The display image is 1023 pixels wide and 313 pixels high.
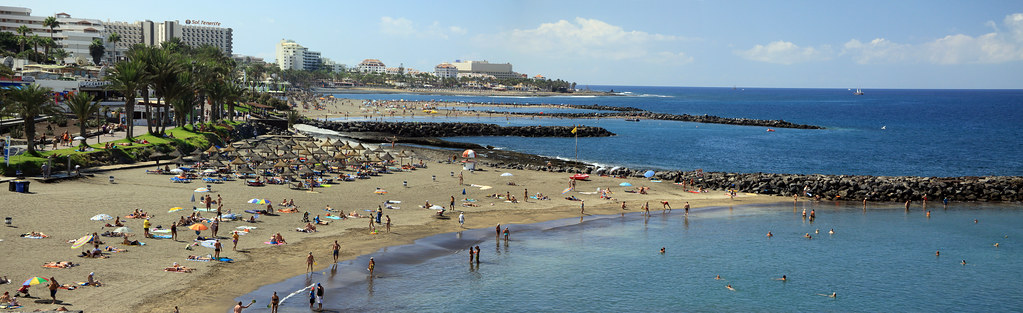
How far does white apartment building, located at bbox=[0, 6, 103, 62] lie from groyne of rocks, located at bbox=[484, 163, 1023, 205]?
136 metres

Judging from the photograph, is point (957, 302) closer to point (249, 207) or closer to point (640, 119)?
point (249, 207)

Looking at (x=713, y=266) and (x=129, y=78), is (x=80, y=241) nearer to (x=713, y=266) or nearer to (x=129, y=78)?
(x=713, y=266)

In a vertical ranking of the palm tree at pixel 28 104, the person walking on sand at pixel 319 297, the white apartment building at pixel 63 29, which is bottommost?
the person walking on sand at pixel 319 297

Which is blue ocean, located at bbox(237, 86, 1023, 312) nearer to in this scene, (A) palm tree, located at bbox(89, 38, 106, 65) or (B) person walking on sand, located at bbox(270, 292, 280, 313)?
(B) person walking on sand, located at bbox(270, 292, 280, 313)

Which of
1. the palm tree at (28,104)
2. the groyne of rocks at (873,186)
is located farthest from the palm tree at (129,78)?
the groyne of rocks at (873,186)

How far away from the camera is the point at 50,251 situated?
2972 cm

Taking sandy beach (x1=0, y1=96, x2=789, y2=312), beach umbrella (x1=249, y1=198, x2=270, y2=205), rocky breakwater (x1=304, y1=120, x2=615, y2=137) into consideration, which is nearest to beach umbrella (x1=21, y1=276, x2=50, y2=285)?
sandy beach (x1=0, y1=96, x2=789, y2=312)

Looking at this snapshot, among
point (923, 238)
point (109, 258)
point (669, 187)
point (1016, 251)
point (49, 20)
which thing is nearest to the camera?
point (109, 258)

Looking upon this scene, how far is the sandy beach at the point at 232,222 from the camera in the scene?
26547 mm

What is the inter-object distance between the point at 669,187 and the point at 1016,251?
23455 millimetres

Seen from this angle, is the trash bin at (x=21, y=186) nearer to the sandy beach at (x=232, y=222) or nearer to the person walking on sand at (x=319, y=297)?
the sandy beach at (x=232, y=222)

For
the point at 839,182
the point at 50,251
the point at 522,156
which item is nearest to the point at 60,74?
the point at 522,156

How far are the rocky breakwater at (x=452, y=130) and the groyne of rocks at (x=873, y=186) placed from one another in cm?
5138

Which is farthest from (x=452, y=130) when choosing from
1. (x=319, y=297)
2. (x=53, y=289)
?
(x=53, y=289)
